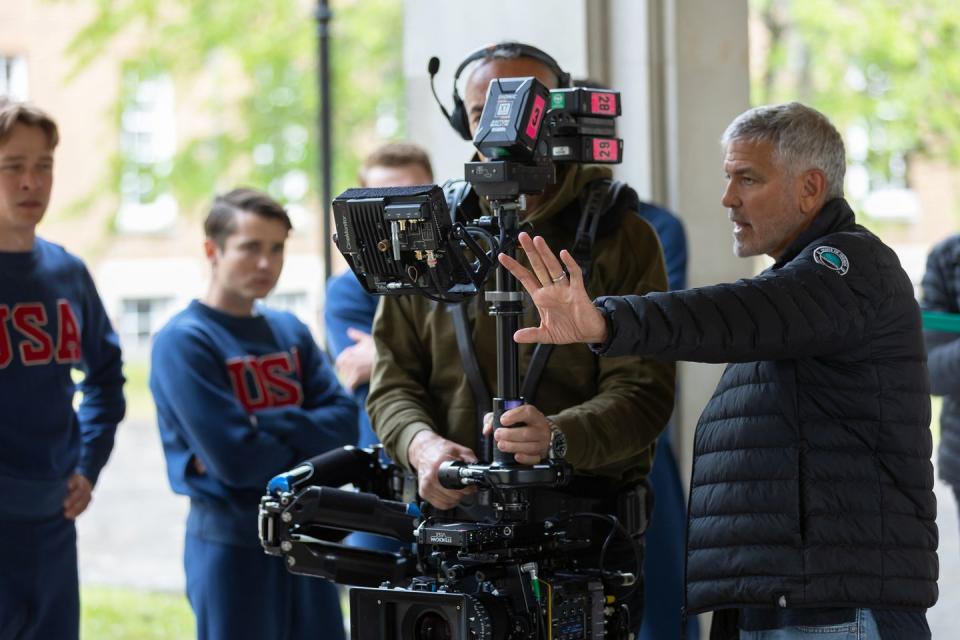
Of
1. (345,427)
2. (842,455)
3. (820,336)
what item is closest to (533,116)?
(820,336)

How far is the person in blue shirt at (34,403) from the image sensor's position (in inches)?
136

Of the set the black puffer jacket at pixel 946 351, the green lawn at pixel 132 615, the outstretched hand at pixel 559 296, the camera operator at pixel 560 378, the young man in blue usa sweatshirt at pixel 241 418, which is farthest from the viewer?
the green lawn at pixel 132 615

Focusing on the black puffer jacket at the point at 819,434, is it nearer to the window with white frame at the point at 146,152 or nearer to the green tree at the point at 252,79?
the green tree at the point at 252,79

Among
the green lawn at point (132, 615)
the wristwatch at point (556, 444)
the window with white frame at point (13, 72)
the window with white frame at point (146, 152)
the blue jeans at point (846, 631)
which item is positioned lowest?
the green lawn at point (132, 615)

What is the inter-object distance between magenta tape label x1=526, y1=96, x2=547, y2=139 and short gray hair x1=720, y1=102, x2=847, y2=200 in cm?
41

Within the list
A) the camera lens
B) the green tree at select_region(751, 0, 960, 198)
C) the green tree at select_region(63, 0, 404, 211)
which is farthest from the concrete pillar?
the green tree at select_region(63, 0, 404, 211)

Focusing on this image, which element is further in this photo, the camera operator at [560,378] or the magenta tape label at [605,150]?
the camera operator at [560,378]

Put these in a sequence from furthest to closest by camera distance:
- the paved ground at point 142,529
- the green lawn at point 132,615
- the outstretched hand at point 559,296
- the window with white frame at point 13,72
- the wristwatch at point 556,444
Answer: the window with white frame at point 13,72
the paved ground at point 142,529
the green lawn at point 132,615
the wristwatch at point 556,444
the outstretched hand at point 559,296

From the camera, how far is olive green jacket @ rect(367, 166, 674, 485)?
9.09ft

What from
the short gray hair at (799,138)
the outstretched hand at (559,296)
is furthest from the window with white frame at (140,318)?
the outstretched hand at (559,296)

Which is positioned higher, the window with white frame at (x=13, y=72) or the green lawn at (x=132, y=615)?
the window with white frame at (x=13, y=72)

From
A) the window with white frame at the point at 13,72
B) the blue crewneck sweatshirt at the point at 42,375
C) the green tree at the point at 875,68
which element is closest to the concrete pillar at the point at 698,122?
the blue crewneck sweatshirt at the point at 42,375

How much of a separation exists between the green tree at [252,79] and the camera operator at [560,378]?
808cm

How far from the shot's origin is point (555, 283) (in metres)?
2.32
